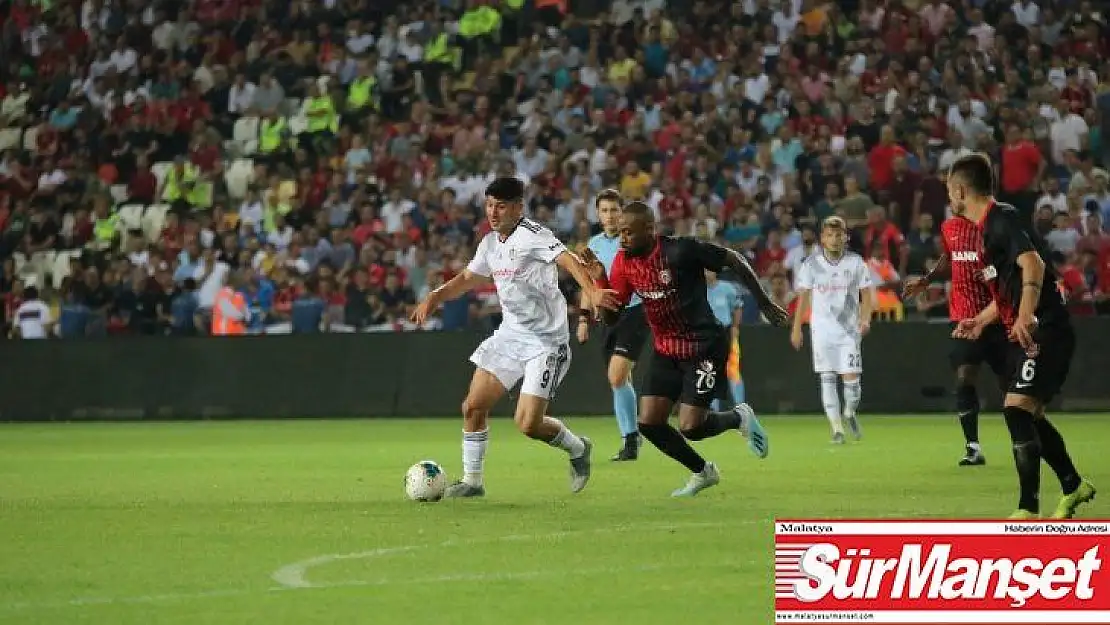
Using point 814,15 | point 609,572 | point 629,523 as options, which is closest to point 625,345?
point 629,523

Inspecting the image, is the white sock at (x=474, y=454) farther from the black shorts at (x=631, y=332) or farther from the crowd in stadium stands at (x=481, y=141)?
the crowd in stadium stands at (x=481, y=141)

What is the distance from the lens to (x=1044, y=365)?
10.8 meters

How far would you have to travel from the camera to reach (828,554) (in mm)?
6215

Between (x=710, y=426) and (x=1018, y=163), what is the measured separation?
12.9 meters

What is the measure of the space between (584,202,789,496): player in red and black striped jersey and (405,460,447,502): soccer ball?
1460mm

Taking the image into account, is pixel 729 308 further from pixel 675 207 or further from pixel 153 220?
pixel 153 220

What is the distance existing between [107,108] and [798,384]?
1503cm

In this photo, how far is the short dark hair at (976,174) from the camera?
35.1ft

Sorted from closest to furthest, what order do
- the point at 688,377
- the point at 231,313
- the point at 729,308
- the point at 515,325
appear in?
the point at 688,377 → the point at 515,325 → the point at 729,308 → the point at 231,313

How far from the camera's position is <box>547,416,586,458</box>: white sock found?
44.7 ft

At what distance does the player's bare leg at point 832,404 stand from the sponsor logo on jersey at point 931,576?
13.1m

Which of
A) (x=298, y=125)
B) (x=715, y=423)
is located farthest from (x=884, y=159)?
(x=715, y=423)

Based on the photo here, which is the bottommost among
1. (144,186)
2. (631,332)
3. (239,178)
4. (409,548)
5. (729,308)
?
(409,548)

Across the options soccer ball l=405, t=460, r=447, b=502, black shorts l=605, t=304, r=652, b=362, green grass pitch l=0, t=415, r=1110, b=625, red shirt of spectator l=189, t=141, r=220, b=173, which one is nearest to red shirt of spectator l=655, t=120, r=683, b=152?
red shirt of spectator l=189, t=141, r=220, b=173
